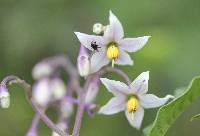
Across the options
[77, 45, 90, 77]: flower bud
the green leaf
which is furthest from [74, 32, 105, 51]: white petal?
the green leaf

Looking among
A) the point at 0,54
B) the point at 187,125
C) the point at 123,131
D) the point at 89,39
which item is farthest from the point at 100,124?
the point at 89,39

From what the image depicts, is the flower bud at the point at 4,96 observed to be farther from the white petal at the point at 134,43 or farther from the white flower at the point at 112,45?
the white petal at the point at 134,43

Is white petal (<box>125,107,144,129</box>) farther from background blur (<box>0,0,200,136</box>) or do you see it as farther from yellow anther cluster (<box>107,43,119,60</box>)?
background blur (<box>0,0,200,136</box>)

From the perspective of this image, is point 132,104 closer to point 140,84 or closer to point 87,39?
point 140,84

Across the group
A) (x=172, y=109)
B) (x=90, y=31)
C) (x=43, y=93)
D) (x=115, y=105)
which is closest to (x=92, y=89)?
(x=115, y=105)

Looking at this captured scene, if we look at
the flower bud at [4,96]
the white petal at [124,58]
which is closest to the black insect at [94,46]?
the white petal at [124,58]

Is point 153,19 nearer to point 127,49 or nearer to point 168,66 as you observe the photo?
point 168,66

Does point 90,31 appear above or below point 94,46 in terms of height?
below
